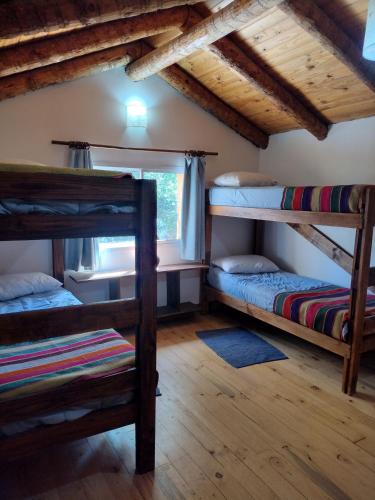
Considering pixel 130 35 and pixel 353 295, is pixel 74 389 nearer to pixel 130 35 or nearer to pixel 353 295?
pixel 353 295

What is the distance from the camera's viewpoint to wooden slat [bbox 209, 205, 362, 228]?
2.53m

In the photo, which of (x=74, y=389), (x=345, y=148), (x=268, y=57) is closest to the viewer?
(x=74, y=389)

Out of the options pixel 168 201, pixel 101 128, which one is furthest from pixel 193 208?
pixel 101 128

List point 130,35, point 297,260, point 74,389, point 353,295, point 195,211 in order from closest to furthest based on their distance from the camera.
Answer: point 74,389 → point 353,295 → point 130,35 → point 195,211 → point 297,260

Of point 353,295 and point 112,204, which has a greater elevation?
point 112,204

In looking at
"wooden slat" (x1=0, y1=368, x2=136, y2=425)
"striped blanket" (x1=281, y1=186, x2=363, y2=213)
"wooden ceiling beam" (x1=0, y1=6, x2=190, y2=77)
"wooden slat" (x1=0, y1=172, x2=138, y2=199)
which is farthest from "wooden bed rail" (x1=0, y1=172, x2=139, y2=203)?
"wooden ceiling beam" (x1=0, y1=6, x2=190, y2=77)

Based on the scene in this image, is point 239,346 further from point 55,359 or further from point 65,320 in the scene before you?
point 65,320

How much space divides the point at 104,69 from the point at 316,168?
243cm

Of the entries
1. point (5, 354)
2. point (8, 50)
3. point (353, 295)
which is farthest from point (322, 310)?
point (8, 50)

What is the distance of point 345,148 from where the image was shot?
145 inches

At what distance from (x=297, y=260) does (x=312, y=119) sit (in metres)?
1.61

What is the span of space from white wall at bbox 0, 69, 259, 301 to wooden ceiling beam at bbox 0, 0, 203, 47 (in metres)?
1.38

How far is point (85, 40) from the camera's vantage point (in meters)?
2.73

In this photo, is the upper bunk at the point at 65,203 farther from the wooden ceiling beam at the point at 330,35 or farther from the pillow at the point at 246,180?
the pillow at the point at 246,180
